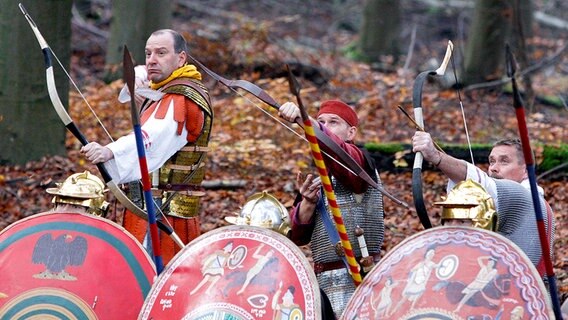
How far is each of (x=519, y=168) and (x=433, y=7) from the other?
17.5 metres

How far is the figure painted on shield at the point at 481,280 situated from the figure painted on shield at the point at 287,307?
32.9 inches

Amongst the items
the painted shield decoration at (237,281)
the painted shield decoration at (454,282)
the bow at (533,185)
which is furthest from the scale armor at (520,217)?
the painted shield decoration at (237,281)

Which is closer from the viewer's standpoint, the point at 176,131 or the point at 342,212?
the point at 342,212

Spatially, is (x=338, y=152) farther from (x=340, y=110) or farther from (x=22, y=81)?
(x=22, y=81)

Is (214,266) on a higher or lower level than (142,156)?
lower

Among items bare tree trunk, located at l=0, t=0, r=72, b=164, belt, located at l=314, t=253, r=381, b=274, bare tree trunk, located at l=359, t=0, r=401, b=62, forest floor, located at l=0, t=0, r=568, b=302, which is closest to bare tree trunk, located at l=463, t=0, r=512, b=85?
forest floor, located at l=0, t=0, r=568, b=302

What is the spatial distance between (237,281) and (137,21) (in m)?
8.07

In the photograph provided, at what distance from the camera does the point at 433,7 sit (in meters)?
23.6

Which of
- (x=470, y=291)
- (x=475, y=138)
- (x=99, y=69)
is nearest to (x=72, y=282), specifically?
(x=470, y=291)

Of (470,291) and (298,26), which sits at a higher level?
(298,26)

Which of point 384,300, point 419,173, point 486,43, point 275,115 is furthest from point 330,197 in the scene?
point 486,43

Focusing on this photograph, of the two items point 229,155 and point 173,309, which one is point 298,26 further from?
point 173,309

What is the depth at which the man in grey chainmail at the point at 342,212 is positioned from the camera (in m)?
6.55

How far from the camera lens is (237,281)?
5.95 metres
